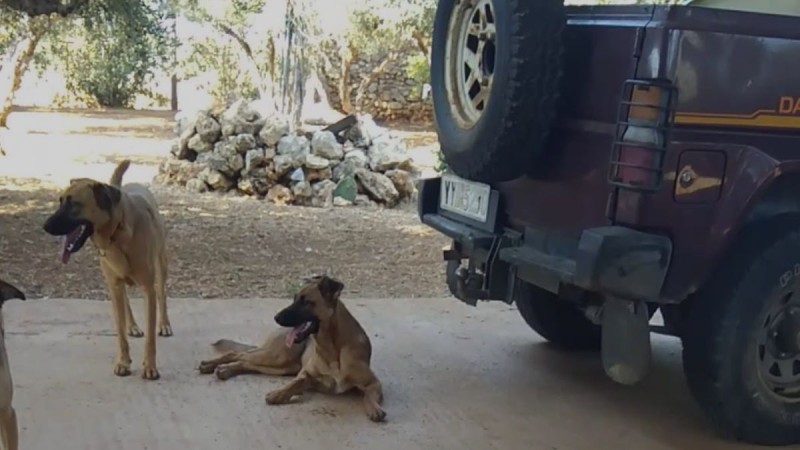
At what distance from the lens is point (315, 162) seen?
11.8 m

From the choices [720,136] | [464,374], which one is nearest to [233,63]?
[464,374]

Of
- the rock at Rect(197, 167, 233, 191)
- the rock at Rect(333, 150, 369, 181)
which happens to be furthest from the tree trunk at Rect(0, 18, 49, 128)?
the rock at Rect(333, 150, 369, 181)

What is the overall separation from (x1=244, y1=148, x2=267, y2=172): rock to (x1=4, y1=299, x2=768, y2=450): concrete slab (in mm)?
5322

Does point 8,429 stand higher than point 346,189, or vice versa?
point 8,429

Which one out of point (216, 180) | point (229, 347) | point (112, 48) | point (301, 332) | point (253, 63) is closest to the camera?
point (301, 332)

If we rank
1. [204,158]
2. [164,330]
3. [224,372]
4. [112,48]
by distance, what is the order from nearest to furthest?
[224,372] < [164,330] < [204,158] < [112,48]

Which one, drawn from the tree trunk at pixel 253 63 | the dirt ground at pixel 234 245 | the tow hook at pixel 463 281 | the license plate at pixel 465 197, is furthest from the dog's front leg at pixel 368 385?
the tree trunk at pixel 253 63

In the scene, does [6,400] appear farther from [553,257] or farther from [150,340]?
[553,257]

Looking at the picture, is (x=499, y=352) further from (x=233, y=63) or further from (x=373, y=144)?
(x=233, y=63)

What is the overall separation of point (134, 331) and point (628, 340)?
3.18 metres

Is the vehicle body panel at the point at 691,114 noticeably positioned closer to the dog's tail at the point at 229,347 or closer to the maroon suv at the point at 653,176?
the maroon suv at the point at 653,176

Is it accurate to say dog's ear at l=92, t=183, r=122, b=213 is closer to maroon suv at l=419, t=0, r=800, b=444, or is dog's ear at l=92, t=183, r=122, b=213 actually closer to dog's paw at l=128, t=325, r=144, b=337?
dog's paw at l=128, t=325, r=144, b=337

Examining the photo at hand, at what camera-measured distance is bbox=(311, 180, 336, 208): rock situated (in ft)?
38.1

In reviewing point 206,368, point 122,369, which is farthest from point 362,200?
point 122,369
